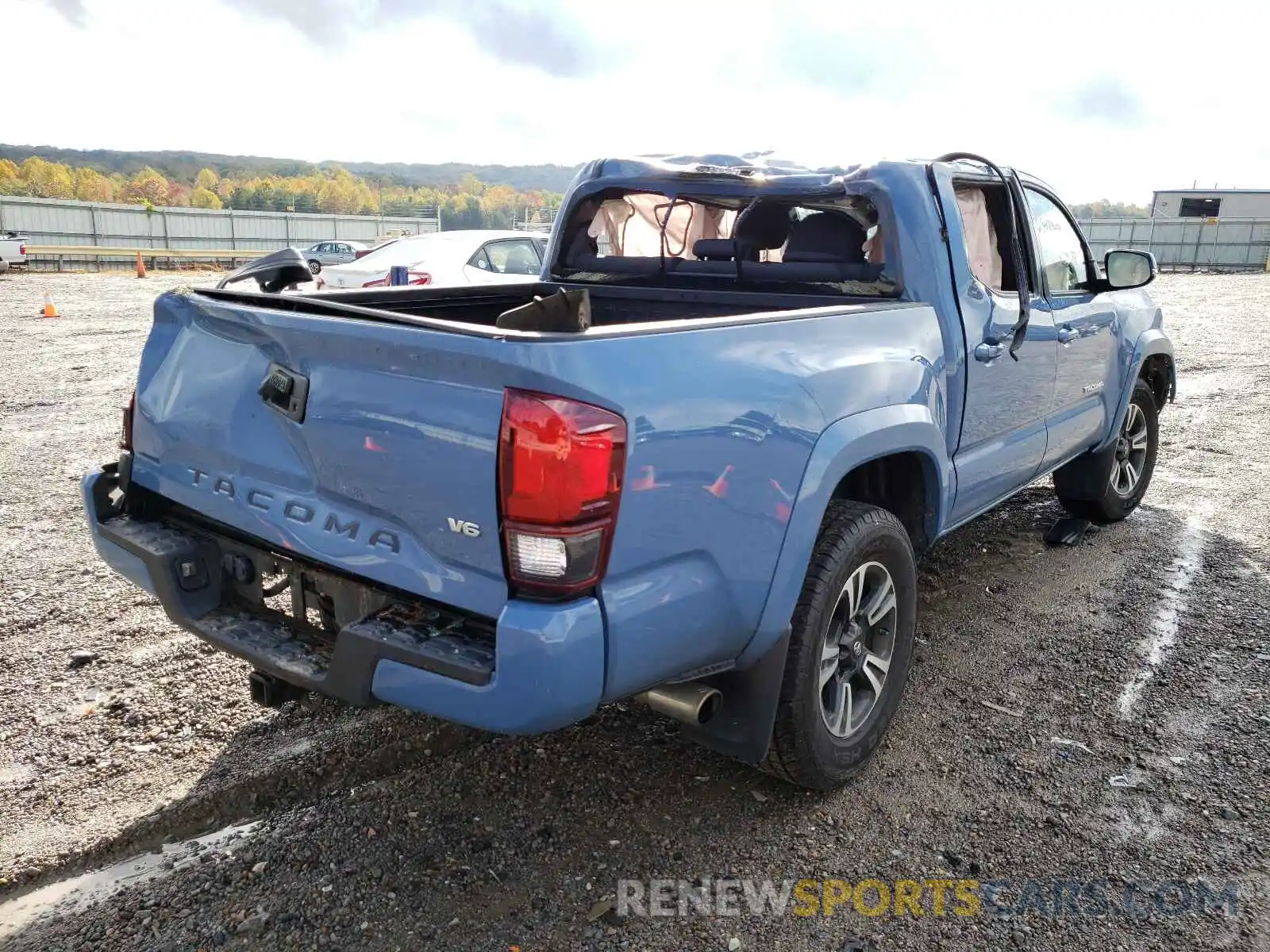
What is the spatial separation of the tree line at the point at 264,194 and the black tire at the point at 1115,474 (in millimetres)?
50803

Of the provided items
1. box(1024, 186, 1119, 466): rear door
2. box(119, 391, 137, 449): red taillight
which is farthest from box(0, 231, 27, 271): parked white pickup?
box(1024, 186, 1119, 466): rear door

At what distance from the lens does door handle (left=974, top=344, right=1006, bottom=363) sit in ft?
11.9

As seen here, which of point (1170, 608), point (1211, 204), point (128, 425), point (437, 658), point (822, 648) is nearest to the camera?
point (437, 658)

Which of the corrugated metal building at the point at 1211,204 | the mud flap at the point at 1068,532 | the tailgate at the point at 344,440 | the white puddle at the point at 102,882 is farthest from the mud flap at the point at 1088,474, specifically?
the corrugated metal building at the point at 1211,204

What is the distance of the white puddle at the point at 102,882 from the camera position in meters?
2.52

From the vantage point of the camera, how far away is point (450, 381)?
2170 millimetres

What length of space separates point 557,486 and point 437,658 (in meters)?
0.49

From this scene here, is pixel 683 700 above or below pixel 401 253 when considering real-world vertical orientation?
below

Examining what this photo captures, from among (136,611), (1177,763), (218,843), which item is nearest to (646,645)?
(218,843)

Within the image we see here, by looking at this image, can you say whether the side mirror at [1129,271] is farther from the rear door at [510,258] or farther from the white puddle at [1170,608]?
the rear door at [510,258]

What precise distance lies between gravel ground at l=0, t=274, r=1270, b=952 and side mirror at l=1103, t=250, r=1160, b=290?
1.50 metres

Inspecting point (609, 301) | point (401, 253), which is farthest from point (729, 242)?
point (401, 253)

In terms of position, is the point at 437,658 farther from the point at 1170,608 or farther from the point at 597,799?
the point at 1170,608

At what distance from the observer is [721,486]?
236 cm
